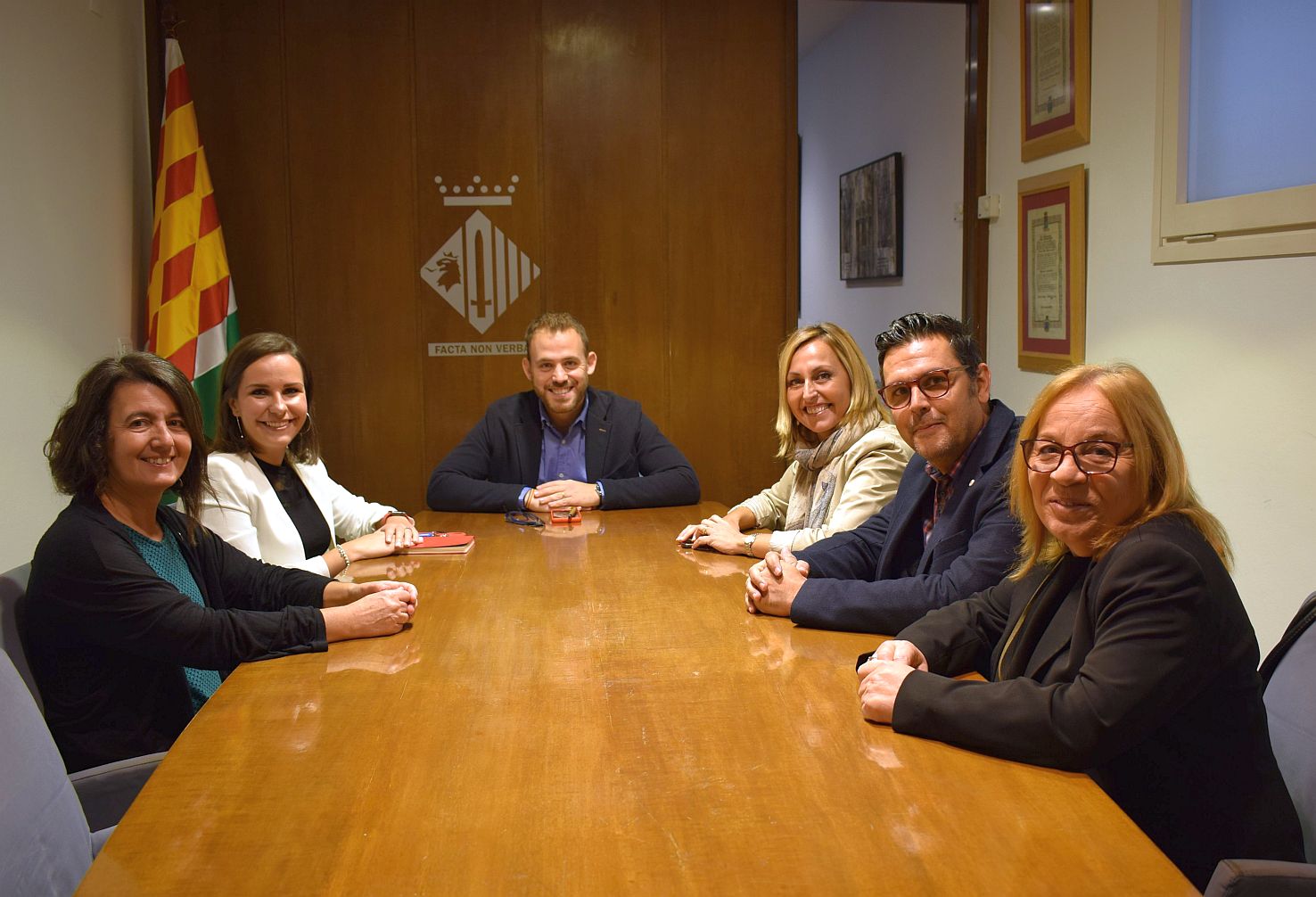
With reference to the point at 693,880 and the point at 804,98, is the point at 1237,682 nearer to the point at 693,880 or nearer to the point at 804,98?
the point at 693,880

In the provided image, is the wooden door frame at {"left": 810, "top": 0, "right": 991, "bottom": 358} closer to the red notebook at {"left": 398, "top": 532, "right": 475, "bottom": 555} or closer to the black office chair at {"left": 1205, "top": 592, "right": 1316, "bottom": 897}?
the red notebook at {"left": 398, "top": 532, "right": 475, "bottom": 555}

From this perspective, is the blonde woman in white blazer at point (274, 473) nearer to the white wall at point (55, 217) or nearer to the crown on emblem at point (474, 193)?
the white wall at point (55, 217)

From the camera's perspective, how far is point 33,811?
140cm

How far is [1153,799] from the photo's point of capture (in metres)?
A: 1.49

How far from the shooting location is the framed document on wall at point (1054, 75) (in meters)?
3.80

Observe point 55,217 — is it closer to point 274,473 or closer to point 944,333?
point 274,473

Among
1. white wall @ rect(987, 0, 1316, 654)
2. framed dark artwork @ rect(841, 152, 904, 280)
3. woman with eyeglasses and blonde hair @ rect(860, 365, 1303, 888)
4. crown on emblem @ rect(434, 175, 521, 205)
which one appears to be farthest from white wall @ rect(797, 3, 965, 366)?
woman with eyeglasses and blonde hair @ rect(860, 365, 1303, 888)

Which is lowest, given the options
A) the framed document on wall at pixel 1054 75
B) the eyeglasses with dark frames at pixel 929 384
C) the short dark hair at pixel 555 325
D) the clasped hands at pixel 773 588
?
the clasped hands at pixel 773 588

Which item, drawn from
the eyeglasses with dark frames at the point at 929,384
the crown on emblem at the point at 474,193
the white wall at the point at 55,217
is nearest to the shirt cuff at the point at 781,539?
the eyeglasses with dark frames at the point at 929,384

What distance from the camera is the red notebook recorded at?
9.38ft

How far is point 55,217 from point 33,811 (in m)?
2.54

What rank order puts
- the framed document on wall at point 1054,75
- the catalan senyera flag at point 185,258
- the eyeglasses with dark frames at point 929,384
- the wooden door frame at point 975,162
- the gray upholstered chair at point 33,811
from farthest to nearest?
the wooden door frame at point 975,162 < the catalan senyera flag at point 185,258 < the framed document on wall at point 1054,75 < the eyeglasses with dark frames at point 929,384 < the gray upholstered chair at point 33,811

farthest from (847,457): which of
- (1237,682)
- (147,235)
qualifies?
(147,235)

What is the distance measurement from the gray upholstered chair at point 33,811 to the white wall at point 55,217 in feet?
5.93
